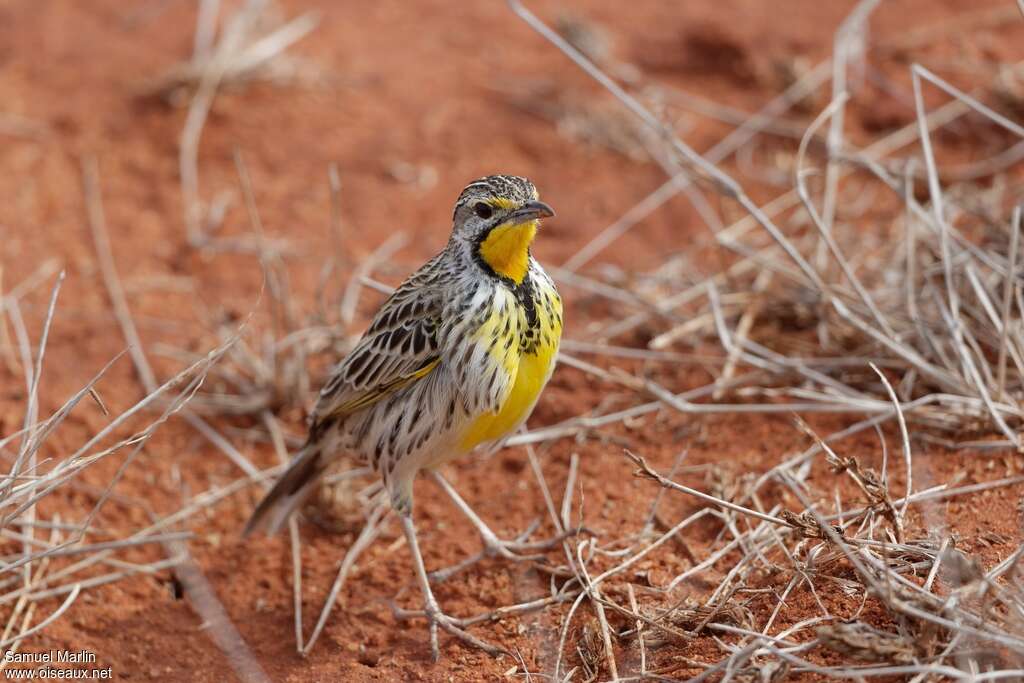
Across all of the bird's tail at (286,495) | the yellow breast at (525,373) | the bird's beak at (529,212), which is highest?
the bird's beak at (529,212)

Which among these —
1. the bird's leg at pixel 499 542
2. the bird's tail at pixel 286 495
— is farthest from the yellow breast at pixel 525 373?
the bird's tail at pixel 286 495

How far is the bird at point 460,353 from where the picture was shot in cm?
487

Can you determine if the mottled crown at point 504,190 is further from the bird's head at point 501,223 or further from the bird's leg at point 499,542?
the bird's leg at point 499,542

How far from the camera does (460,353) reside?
16.0 feet

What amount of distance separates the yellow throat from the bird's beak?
3 cm

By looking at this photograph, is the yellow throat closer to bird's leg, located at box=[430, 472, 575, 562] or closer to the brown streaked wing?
the brown streaked wing

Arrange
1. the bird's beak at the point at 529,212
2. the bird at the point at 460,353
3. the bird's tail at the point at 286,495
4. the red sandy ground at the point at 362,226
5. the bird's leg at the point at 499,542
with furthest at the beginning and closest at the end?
the bird's tail at the point at 286,495, the bird's leg at the point at 499,542, the red sandy ground at the point at 362,226, the bird at the point at 460,353, the bird's beak at the point at 529,212

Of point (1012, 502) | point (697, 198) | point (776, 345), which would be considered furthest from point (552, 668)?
point (697, 198)

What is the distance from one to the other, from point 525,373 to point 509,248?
0.53 meters

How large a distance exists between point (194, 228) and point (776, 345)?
4.29 meters

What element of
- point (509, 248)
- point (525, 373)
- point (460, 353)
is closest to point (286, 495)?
point (460, 353)

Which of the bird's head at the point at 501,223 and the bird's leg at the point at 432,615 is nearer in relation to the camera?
the bird's head at the point at 501,223

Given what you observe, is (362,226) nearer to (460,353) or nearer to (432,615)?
(460,353)

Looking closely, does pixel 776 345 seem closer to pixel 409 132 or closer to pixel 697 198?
pixel 697 198
